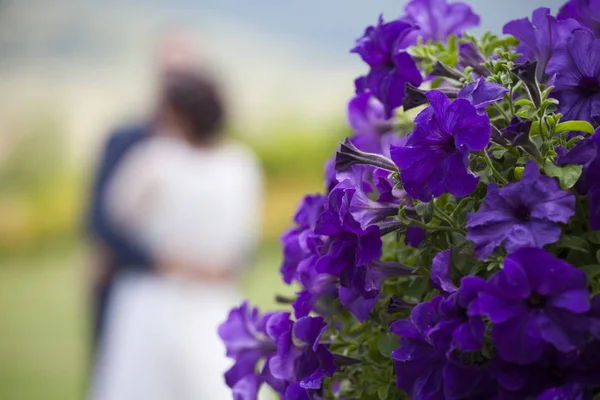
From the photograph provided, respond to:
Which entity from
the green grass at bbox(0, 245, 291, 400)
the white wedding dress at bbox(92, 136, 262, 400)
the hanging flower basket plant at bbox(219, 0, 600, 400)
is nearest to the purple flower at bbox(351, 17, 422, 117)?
the hanging flower basket plant at bbox(219, 0, 600, 400)

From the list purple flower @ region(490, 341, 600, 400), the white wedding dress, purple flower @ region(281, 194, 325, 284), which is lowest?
purple flower @ region(490, 341, 600, 400)

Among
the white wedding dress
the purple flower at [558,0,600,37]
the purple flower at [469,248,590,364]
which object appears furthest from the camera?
the white wedding dress

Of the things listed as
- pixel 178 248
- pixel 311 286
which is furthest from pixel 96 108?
pixel 311 286

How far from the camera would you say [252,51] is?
433 centimetres

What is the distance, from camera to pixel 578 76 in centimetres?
38

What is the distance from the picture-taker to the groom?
99.6 inches

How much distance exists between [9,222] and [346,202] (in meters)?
4.00

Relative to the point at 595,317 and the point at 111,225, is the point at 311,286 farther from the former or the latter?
the point at 111,225

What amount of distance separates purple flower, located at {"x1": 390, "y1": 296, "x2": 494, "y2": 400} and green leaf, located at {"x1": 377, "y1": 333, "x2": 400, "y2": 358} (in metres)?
0.04

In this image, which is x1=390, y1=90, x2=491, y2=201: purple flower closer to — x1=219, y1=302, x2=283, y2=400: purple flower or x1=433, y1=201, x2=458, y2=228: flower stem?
x1=433, y1=201, x2=458, y2=228: flower stem

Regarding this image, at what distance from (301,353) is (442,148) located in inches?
5.9

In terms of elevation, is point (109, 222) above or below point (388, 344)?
above

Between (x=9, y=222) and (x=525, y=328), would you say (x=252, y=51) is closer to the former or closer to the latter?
(x=9, y=222)

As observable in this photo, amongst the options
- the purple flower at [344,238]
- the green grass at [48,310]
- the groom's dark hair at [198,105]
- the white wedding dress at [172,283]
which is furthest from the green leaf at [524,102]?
the green grass at [48,310]
